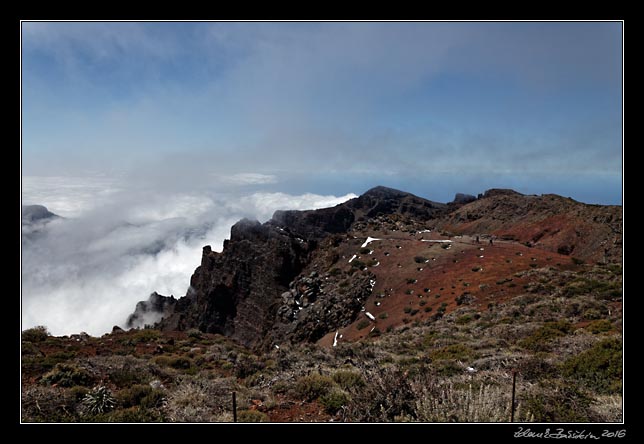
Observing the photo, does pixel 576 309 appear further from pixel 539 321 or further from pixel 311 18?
pixel 311 18

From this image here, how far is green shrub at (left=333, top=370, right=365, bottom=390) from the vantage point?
834 centimetres

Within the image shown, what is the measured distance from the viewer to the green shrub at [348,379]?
8336 mm

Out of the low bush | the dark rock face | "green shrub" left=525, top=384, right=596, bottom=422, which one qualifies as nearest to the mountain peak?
the dark rock face

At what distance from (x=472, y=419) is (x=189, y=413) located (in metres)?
5.21

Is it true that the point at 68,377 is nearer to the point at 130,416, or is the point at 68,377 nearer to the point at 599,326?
the point at 130,416

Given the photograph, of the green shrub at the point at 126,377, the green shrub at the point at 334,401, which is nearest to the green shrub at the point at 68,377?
the green shrub at the point at 126,377

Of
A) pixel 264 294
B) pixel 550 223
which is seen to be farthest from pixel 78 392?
pixel 550 223

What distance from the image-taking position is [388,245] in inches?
1702

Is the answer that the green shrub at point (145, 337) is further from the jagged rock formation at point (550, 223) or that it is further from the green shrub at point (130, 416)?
the jagged rock formation at point (550, 223)

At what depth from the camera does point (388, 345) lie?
16453 millimetres

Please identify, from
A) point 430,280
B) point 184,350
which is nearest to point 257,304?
point 430,280

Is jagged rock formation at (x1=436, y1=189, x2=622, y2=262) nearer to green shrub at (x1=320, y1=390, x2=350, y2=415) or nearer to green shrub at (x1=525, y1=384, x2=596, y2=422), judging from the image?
green shrub at (x1=525, y1=384, x2=596, y2=422)
